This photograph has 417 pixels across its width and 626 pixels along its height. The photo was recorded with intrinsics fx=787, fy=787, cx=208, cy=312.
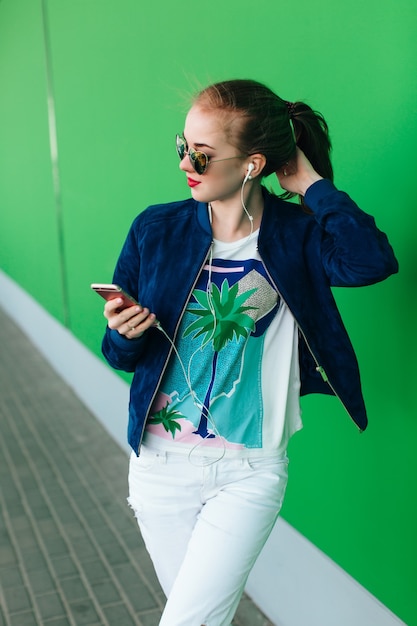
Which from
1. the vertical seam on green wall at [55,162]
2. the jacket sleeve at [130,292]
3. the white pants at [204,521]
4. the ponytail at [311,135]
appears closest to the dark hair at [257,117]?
the ponytail at [311,135]

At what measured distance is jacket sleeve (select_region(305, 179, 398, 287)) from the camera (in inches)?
74.7

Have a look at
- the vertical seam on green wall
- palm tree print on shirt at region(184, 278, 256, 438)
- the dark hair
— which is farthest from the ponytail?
the vertical seam on green wall

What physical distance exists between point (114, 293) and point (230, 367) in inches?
14.6

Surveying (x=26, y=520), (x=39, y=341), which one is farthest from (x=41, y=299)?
(x=26, y=520)

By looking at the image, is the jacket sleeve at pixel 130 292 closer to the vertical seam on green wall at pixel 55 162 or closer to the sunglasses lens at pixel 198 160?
the sunglasses lens at pixel 198 160

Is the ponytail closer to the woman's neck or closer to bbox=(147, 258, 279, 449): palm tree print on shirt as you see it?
the woman's neck

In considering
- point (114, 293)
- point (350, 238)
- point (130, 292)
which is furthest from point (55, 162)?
point (350, 238)

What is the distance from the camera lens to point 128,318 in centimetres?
197

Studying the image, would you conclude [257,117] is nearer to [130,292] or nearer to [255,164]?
[255,164]

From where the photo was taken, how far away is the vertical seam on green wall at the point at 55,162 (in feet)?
18.9

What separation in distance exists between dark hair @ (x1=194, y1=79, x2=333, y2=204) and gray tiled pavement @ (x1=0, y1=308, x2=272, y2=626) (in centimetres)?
212

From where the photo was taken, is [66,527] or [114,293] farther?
[66,527]

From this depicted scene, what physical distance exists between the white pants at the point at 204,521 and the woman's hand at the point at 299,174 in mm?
732

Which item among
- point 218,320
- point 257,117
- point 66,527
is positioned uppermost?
point 257,117
